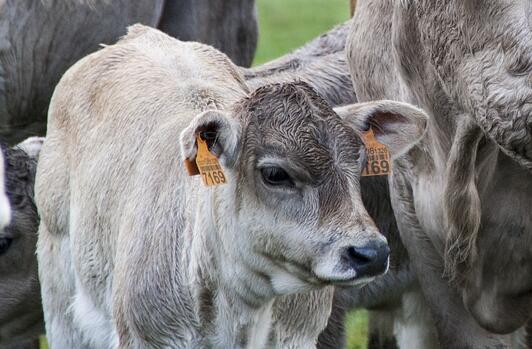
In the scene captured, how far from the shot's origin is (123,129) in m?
7.40

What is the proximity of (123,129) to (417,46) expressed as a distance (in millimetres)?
1326

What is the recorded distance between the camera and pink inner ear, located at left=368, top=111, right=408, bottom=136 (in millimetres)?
6566

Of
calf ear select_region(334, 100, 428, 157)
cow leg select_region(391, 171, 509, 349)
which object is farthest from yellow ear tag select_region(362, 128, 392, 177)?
cow leg select_region(391, 171, 509, 349)

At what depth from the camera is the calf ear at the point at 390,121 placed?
653 cm

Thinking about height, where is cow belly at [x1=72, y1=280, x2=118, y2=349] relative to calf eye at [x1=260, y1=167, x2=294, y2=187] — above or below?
below

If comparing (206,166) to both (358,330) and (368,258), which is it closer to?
(368,258)

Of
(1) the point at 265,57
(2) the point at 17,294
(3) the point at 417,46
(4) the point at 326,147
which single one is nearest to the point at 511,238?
(3) the point at 417,46

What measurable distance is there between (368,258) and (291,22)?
16.8 m

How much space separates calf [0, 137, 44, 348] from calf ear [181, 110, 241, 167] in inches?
97.0

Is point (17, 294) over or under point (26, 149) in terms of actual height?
under

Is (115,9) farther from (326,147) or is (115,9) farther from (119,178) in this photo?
(326,147)

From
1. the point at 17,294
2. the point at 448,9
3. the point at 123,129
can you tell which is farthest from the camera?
the point at 17,294

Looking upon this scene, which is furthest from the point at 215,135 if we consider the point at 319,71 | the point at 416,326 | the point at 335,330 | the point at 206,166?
the point at 416,326

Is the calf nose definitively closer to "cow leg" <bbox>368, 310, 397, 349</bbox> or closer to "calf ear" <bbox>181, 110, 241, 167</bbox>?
"calf ear" <bbox>181, 110, 241, 167</bbox>
